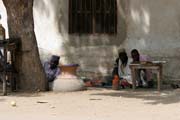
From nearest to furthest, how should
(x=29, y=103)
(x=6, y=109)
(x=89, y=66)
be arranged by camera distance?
1. (x=6, y=109)
2. (x=29, y=103)
3. (x=89, y=66)

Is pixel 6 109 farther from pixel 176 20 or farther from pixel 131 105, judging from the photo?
pixel 176 20

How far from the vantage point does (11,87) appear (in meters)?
12.3

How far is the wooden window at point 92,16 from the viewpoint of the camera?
47.1 feet

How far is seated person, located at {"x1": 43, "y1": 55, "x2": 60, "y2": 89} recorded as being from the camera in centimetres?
1300

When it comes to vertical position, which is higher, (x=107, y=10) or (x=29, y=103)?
(x=107, y=10)

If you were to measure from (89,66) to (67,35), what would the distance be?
98 cm

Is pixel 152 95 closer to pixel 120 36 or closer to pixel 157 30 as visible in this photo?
pixel 157 30

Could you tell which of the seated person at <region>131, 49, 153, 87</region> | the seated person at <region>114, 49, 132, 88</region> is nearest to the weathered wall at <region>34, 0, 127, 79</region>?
the seated person at <region>114, 49, 132, 88</region>

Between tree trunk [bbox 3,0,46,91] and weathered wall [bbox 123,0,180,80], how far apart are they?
2.96 metres

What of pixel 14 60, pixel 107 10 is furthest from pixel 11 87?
pixel 107 10

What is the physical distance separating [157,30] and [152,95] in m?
2.66

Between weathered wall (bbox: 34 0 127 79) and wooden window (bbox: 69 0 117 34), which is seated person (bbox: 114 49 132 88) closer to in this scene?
weathered wall (bbox: 34 0 127 79)

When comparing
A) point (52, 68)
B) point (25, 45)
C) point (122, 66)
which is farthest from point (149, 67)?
point (25, 45)

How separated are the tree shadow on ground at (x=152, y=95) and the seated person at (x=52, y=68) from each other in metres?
1.49
